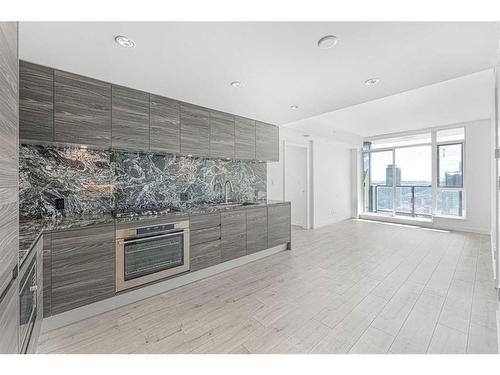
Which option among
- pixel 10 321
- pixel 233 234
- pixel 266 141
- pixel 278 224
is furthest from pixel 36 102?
pixel 278 224

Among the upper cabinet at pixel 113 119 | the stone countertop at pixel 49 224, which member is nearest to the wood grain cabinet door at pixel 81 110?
the upper cabinet at pixel 113 119

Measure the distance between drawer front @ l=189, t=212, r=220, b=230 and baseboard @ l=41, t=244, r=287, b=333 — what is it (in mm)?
562

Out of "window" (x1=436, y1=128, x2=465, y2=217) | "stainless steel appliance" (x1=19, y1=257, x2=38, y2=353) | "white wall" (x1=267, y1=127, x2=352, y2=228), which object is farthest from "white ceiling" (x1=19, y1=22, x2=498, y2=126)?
"window" (x1=436, y1=128, x2=465, y2=217)

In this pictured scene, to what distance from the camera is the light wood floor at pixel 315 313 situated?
1688 millimetres

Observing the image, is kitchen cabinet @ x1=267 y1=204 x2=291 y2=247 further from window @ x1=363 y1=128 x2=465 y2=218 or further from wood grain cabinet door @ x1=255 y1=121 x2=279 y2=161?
window @ x1=363 y1=128 x2=465 y2=218

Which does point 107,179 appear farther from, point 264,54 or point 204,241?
point 264,54

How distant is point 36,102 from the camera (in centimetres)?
198

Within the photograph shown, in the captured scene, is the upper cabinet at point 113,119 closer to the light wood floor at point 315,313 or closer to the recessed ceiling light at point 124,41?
the recessed ceiling light at point 124,41

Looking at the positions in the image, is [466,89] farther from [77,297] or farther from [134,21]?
[77,297]

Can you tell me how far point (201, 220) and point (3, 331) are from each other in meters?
1.99

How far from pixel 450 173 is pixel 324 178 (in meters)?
3.08

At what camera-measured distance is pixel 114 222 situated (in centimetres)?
214

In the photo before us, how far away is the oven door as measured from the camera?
7.20ft

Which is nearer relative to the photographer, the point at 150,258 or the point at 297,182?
the point at 150,258
